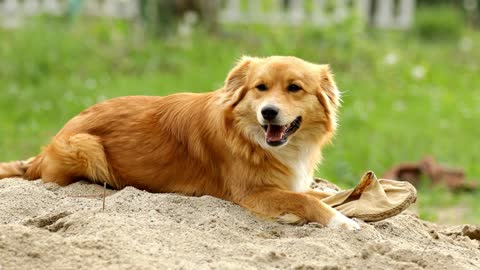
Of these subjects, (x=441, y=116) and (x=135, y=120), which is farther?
(x=441, y=116)

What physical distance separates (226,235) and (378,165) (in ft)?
18.9

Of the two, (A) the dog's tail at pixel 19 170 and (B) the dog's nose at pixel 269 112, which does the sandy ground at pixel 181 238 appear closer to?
(A) the dog's tail at pixel 19 170

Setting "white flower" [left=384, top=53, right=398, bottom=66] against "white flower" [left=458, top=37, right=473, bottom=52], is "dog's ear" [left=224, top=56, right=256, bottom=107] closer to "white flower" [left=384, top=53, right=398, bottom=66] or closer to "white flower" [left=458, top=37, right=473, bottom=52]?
"white flower" [left=384, top=53, right=398, bottom=66]

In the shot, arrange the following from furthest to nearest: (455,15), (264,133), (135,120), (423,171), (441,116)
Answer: (455,15) → (441,116) → (423,171) → (135,120) → (264,133)

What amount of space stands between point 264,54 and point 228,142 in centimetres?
760

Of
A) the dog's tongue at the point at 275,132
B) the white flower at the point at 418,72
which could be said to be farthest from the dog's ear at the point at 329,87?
the white flower at the point at 418,72

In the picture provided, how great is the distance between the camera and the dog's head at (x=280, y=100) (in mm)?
5719

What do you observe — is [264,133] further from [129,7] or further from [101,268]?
[129,7]

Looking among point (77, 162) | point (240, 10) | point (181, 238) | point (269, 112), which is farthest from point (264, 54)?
point (181, 238)

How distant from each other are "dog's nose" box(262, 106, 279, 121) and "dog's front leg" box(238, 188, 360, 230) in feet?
1.62

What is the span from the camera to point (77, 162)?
6.20 meters

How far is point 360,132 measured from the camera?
11562 millimetres

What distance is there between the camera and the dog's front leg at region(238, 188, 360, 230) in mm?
5468

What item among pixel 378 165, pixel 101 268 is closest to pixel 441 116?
pixel 378 165
